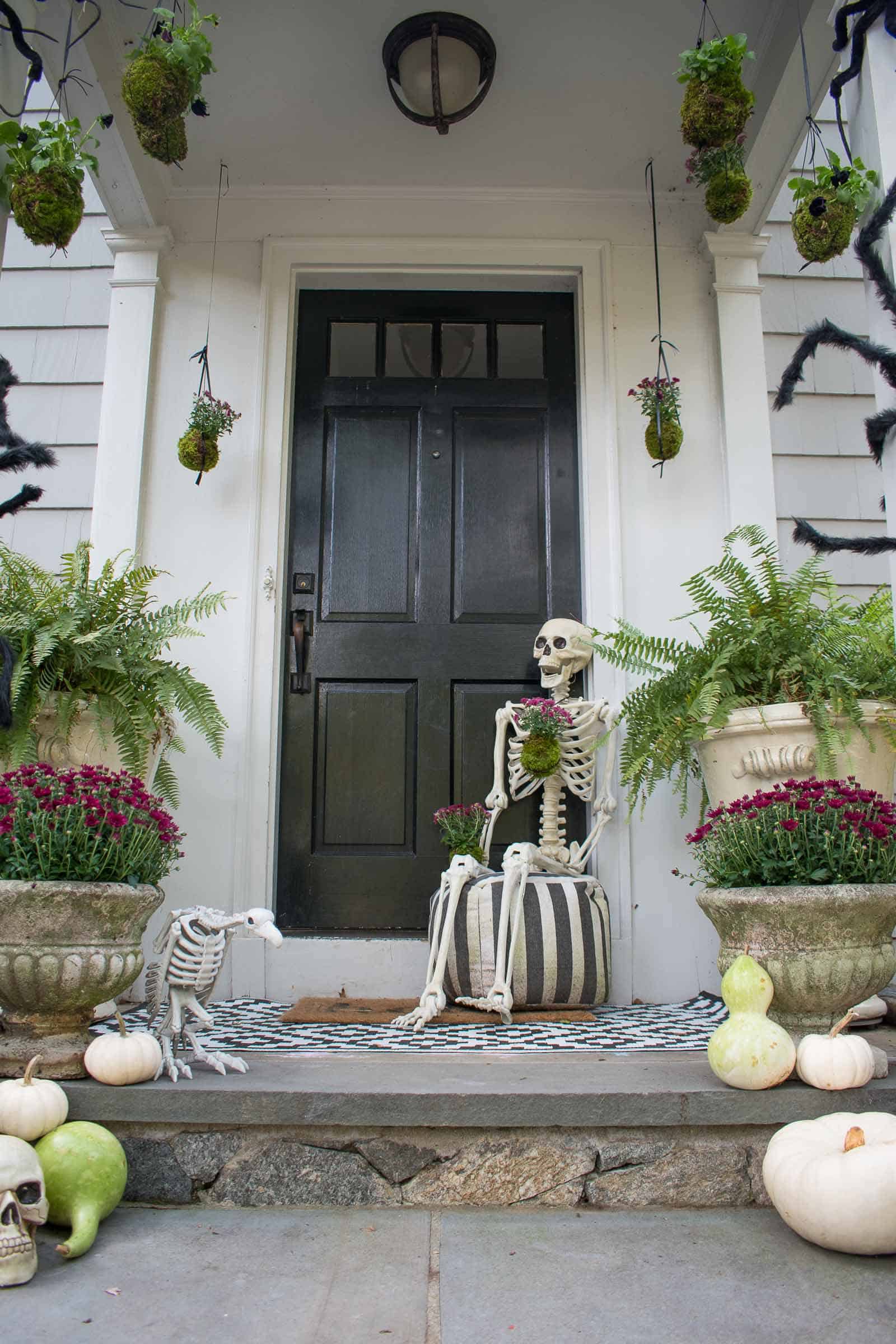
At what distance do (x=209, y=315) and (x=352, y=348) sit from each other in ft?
1.64

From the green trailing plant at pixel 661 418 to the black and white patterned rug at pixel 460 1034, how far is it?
1.70m

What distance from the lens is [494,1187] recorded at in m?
1.78

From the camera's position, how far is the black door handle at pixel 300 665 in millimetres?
3355

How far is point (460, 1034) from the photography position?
96.1 inches

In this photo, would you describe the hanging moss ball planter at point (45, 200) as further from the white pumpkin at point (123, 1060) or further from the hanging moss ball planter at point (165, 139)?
the white pumpkin at point (123, 1060)

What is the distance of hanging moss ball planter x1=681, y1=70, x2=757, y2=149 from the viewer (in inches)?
99.0

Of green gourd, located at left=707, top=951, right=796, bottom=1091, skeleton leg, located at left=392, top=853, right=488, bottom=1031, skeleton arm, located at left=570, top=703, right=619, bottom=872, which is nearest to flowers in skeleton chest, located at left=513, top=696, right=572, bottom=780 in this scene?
skeleton arm, located at left=570, top=703, right=619, bottom=872

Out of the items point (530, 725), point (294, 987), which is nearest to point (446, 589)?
point (530, 725)

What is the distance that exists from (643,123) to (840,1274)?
3.19 m

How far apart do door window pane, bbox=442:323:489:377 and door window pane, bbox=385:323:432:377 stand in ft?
0.18

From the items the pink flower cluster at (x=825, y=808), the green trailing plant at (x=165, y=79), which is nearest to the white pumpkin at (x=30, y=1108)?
the pink flower cluster at (x=825, y=808)

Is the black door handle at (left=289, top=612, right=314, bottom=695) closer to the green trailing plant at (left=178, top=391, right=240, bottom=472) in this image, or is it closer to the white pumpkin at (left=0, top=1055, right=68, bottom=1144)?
the green trailing plant at (left=178, top=391, right=240, bottom=472)

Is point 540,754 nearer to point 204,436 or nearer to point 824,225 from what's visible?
point 204,436

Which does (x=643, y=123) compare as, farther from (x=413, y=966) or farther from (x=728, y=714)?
(x=413, y=966)
